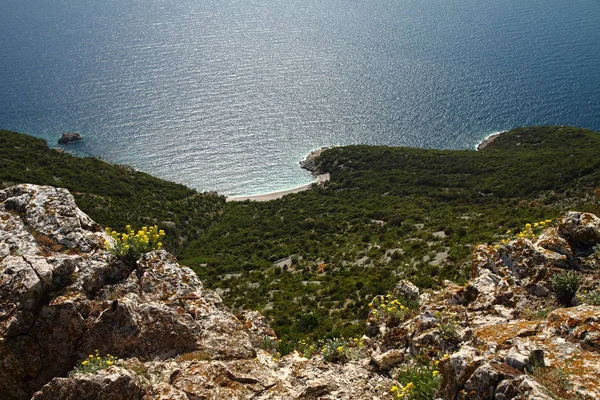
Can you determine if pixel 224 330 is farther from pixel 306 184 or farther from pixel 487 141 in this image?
pixel 487 141

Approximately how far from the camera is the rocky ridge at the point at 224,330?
8.13 m

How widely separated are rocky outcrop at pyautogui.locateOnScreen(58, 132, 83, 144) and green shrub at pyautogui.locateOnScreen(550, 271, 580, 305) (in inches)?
3491

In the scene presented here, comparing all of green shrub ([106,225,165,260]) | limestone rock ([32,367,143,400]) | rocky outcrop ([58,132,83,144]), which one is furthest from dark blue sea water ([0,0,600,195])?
limestone rock ([32,367,143,400])

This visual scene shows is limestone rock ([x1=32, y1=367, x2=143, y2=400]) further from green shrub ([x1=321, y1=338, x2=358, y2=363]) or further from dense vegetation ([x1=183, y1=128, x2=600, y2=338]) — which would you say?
dense vegetation ([x1=183, y1=128, x2=600, y2=338])

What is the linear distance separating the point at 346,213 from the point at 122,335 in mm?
48605

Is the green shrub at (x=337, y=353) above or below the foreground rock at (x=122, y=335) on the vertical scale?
below

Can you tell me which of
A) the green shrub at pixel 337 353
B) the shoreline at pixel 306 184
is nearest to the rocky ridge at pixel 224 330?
the green shrub at pixel 337 353

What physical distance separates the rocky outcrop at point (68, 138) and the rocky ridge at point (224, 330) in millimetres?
78250

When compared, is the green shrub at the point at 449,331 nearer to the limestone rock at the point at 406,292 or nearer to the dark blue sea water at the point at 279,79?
the limestone rock at the point at 406,292

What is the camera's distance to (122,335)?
36.7 feet

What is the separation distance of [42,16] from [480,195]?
157 m

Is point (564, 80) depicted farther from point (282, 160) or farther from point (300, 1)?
point (300, 1)

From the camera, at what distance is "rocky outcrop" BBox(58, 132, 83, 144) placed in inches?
3374

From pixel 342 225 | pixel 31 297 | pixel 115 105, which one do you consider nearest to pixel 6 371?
pixel 31 297
